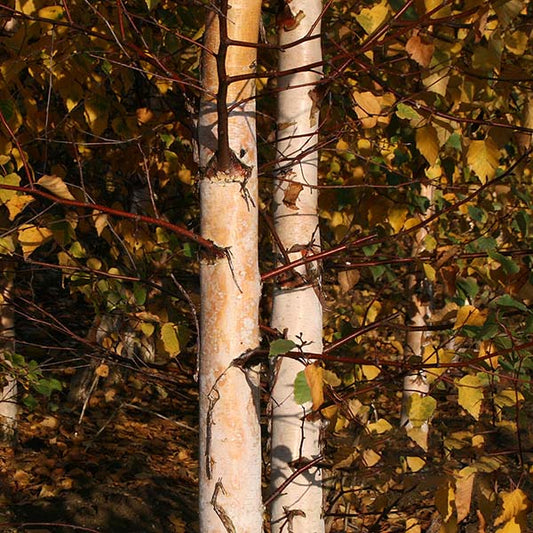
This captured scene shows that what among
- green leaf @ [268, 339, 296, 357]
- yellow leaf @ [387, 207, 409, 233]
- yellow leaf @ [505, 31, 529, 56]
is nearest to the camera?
green leaf @ [268, 339, 296, 357]

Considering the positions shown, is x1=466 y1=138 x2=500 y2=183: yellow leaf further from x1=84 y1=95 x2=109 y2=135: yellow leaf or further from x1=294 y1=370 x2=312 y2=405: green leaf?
x1=84 y1=95 x2=109 y2=135: yellow leaf

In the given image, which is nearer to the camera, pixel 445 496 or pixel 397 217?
pixel 445 496

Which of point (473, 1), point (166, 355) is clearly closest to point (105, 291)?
point (166, 355)

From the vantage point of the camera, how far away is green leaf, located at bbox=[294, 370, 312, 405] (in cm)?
151

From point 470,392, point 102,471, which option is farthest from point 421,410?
point 102,471

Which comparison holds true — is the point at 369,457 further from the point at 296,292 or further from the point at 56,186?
the point at 56,186

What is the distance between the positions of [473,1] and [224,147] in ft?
2.42

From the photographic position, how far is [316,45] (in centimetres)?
195

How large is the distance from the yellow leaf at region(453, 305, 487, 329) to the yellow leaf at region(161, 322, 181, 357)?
71 centimetres

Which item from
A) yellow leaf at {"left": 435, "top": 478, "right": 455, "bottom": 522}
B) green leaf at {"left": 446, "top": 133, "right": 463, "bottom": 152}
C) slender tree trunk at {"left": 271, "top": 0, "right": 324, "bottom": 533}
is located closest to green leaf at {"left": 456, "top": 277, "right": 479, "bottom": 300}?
green leaf at {"left": 446, "top": 133, "right": 463, "bottom": 152}

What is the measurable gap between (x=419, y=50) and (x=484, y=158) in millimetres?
408

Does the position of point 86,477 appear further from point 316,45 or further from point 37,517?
point 316,45

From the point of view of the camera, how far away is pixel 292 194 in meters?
1.95

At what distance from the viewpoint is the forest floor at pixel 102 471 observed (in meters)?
3.69
